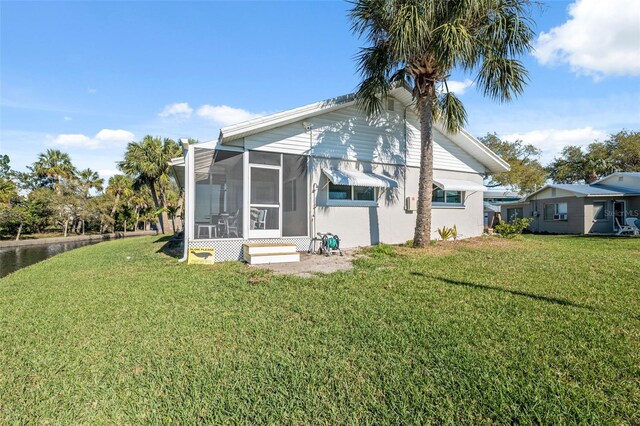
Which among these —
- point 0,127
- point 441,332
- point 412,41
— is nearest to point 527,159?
point 412,41

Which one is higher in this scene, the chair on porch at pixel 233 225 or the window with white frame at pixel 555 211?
the window with white frame at pixel 555 211

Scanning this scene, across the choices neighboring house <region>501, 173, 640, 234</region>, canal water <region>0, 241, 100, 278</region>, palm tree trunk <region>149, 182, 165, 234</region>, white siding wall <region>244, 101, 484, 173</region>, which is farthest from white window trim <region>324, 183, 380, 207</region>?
palm tree trunk <region>149, 182, 165, 234</region>

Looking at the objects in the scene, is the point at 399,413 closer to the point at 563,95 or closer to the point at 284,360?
the point at 284,360

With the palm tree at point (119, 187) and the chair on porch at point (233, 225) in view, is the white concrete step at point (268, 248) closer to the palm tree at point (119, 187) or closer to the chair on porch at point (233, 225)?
the chair on porch at point (233, 225)

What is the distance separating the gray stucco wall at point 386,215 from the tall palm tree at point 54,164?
40.9m

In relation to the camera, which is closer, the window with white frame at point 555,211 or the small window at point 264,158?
the small window at point 264,158

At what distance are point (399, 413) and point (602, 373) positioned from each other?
6.93 ft

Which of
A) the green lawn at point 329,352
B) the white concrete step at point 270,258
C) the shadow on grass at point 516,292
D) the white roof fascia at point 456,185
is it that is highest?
the white roof fascia at point 456,185

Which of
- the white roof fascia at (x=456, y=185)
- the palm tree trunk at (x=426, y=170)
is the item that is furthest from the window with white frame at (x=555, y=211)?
the palm tree trunk at (x=426, y=170)

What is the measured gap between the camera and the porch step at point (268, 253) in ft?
29.0

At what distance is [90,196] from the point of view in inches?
1403

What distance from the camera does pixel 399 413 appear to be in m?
2.44

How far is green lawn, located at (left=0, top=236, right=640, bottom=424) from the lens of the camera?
2.52 m

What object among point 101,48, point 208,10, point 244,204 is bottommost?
point 244,204
